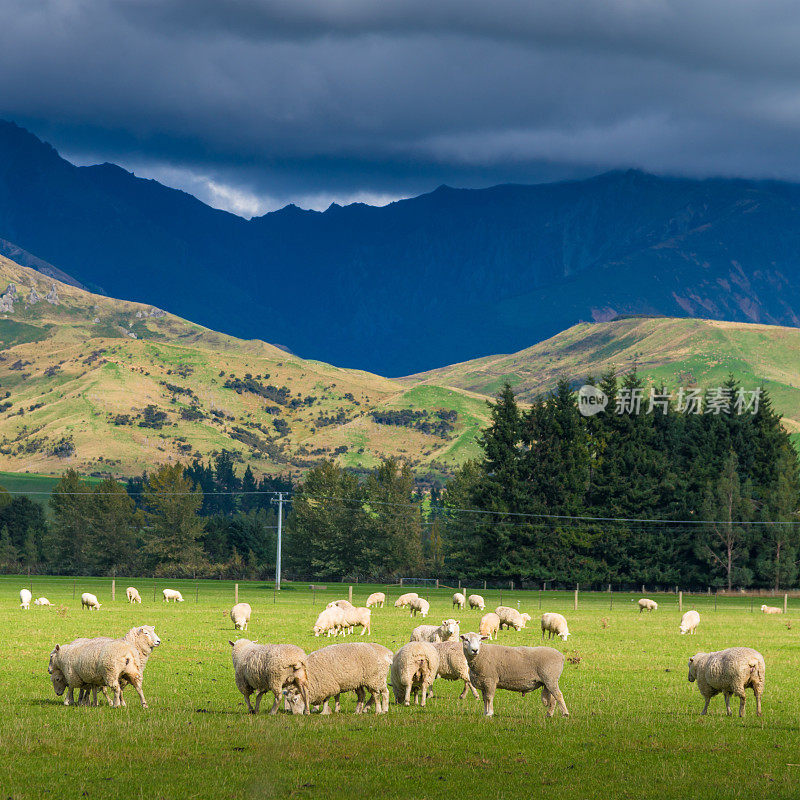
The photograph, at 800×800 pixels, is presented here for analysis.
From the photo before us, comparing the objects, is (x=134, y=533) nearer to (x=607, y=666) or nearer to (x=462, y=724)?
(x=607, y=666)

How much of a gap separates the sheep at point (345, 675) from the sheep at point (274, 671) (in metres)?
0.20

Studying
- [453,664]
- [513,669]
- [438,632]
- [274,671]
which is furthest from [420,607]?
[274,671]

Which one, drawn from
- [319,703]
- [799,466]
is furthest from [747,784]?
[799,466]

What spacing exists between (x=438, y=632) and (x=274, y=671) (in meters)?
11.9

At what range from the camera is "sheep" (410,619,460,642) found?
31.8 meters

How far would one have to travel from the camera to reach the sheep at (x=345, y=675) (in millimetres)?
21828

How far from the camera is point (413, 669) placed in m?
23.3

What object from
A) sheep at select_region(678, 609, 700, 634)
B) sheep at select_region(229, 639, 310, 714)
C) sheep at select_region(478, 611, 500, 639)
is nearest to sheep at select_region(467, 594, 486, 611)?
sheep at select_region(678, 609, 700, 634)

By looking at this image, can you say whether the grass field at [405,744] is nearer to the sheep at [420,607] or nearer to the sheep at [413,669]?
the sheep at [413,669]

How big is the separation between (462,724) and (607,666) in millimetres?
13077

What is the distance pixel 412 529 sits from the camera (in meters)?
140

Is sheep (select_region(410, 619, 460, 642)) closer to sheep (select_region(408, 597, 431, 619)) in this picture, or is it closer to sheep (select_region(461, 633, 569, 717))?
sheep (select_region(461, 633, 569, 717))

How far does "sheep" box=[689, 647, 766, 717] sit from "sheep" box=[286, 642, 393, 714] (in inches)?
281

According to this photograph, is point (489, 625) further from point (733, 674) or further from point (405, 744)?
point (405, 744)
